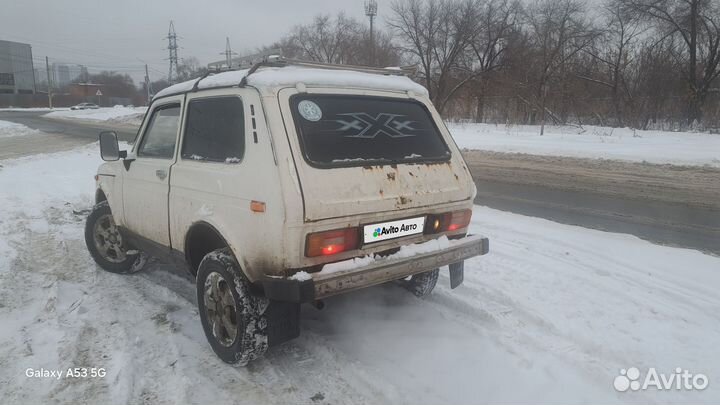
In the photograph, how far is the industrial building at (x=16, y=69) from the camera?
255ft

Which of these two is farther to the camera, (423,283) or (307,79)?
(423,283)

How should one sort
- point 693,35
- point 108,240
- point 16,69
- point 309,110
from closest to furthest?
1. point 309,110
2. point 108,240
3. point 693,35
4. point 16,69

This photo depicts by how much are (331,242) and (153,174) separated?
6.38 ft

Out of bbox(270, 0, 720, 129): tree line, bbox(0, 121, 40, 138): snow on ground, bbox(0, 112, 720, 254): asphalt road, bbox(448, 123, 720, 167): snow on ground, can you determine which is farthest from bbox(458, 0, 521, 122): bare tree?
bbox(0, 121, 40, 138): snow on ground

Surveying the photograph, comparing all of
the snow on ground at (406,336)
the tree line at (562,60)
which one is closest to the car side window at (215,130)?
the snow on ground at (406,336)

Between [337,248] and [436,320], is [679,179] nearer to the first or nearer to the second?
[436,320]

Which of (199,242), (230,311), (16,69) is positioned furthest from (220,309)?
(16,69)

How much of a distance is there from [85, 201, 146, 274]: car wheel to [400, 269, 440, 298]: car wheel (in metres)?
2.84

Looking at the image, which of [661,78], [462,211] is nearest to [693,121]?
[661,78]

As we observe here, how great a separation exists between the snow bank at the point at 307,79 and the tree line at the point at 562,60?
2338cm

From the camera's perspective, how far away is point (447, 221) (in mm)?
3588

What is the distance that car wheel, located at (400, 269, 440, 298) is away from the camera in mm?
4250

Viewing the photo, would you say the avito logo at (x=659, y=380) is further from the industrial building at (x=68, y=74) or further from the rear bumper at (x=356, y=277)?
the industrial building at (x=68, y=74)

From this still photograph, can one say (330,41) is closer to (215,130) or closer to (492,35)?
(492,35)
